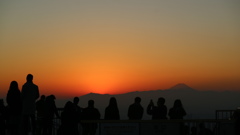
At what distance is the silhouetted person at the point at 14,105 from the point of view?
50.7ft

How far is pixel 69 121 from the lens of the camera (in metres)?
16.1

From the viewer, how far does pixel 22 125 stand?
15.6 meters

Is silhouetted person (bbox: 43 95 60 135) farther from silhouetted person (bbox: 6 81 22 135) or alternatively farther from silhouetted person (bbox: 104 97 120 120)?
silhouetted person (bbox: 6 81 22 135)

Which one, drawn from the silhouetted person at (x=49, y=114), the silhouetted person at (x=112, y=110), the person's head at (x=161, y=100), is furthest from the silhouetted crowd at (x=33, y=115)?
the silhouetted person at (x=49, y=114)

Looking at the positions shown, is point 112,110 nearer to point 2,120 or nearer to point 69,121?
point 69,121

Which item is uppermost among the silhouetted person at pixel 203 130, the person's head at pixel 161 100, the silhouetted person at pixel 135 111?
the person's head at pixel 161 100

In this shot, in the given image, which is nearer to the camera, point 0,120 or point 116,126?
point 116,126

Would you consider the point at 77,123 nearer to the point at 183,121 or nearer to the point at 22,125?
the point at 22,125

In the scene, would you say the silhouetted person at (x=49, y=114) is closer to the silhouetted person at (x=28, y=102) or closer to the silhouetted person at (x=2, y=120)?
the silhouetted person at (x=2, y=120)

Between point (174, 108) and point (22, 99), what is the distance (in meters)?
5.47

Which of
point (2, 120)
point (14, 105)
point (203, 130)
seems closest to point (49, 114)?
point (2, 120)

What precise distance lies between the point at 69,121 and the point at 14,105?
1.85 meters

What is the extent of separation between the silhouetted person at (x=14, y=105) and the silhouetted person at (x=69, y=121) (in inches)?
57.6

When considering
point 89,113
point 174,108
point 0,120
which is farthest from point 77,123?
point 174,108
